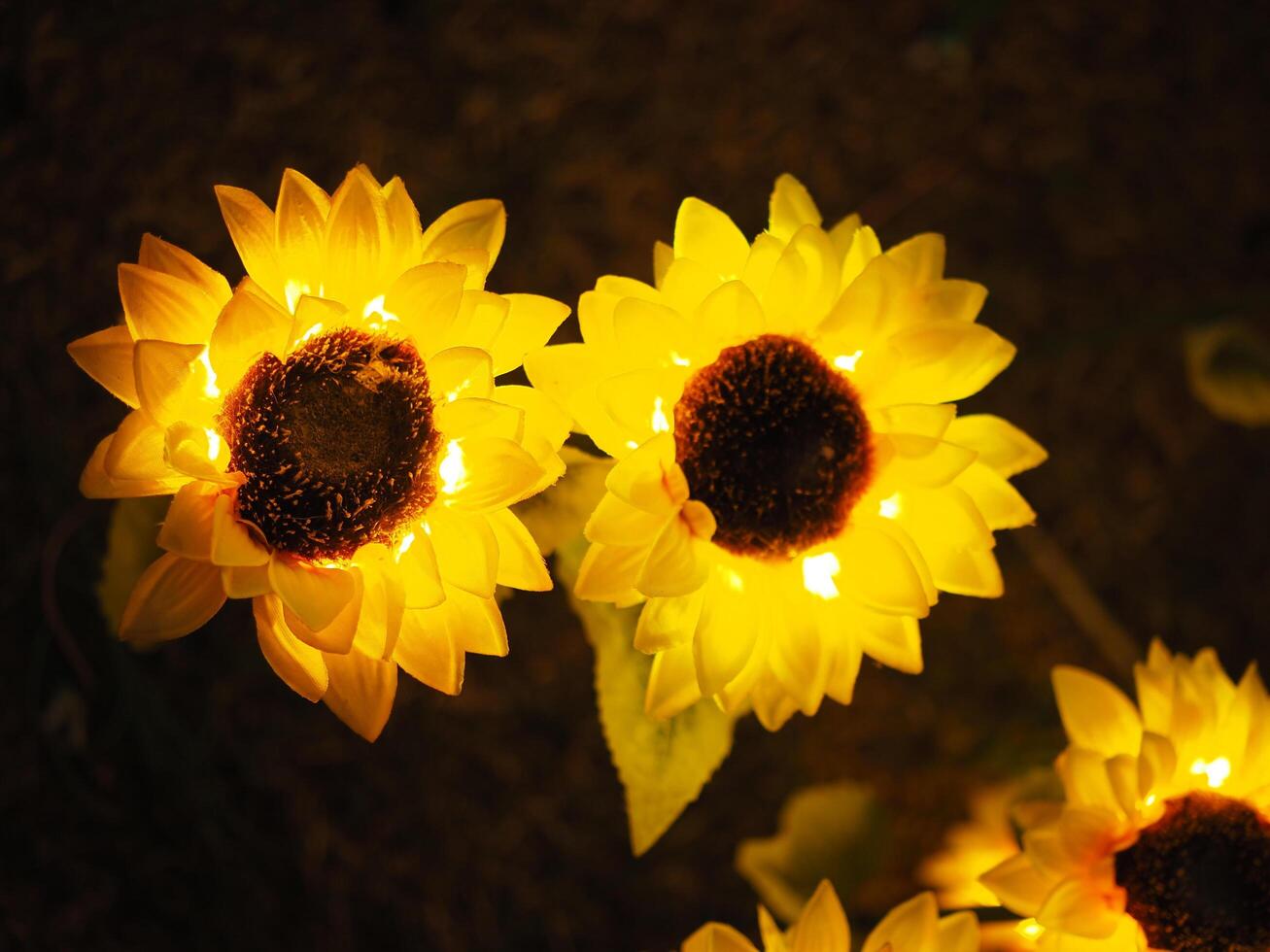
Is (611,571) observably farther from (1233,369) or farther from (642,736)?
(1233,369)

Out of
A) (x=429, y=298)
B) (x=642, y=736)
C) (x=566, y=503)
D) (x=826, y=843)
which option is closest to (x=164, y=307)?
(x=429, y=298)

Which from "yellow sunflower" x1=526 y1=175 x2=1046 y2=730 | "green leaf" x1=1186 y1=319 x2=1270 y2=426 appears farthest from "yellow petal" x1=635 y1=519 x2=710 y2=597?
"green leaf" x1=1186 y1=319 x2=1270 y2=426

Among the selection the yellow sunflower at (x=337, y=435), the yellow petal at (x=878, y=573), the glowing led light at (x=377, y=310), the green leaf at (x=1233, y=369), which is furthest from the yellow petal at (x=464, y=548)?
the green leaf at (x=1233, y=369)

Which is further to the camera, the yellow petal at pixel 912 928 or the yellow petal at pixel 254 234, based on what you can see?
the yellow petal at pixel 912 928

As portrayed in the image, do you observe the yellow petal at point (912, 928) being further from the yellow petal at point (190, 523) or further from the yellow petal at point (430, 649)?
the yellow petal at point (190, 523)

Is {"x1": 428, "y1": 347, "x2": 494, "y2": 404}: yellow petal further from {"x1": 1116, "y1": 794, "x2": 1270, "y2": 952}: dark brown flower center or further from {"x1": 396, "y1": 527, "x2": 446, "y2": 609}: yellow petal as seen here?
{"x1": 1116, "y1": 794, "x2": 1270, "y2": 952}: dark brown flower center

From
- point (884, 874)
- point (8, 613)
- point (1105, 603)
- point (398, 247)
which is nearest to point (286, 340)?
point (398, 247)

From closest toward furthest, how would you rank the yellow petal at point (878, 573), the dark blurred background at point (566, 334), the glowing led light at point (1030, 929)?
the yellow petal at point (878, 573) → the glowing led light at point (1030, 929) → the dark blurred background at point (566, 334)
